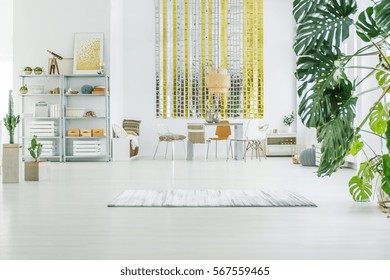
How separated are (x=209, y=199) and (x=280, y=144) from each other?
24.1ft

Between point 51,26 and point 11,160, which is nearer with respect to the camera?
point 11,160

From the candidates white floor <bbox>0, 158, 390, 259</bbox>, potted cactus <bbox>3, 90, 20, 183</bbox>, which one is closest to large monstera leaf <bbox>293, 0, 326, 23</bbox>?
white floor <bbox>0, 158, 390, 259</bbox>

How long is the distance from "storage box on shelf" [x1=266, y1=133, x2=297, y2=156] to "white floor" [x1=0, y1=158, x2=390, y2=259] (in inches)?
244

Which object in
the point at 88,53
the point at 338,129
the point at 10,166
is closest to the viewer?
the point at 338,129

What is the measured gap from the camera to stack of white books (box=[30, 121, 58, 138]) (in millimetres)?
9867

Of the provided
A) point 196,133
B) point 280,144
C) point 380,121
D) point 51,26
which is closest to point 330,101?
point 380,121

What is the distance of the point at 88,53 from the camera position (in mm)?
10109

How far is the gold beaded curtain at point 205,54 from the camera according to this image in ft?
39.2

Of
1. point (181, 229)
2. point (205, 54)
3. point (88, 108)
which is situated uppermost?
point (205, 54)

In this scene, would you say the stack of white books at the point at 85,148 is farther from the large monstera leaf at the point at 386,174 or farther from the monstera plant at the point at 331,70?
the large monstera leaf at the point at 386,174

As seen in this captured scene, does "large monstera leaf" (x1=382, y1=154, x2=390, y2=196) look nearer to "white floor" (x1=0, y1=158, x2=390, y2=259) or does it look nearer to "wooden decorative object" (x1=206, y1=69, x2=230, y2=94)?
"white floor" (x1=0, y1=158, x2=390, y2=259)

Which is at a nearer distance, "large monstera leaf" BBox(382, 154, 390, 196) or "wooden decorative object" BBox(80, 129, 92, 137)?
"large monstera leaf" BBox(382, 154, 390, 196)

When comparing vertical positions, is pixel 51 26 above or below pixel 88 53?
above

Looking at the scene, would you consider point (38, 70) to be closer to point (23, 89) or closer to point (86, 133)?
point (23, 89)
